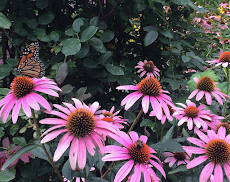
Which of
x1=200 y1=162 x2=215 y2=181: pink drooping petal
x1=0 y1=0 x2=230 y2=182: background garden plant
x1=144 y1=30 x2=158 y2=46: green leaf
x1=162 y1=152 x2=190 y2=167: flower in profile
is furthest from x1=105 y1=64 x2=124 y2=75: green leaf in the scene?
x1=200 y1=162 x2=215 y2=181: pink drooping petal

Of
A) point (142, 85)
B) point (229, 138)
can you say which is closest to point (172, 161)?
point (229, 138)

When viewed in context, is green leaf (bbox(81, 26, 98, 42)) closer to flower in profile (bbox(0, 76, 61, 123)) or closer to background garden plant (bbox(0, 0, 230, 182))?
background garden plant (bbox(0, 0, 230, 182))

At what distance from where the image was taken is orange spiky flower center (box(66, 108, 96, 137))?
24.1 inches

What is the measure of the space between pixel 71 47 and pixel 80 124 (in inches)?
17.5

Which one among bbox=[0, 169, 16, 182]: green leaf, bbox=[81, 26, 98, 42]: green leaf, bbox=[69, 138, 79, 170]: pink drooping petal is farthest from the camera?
bbox=[81, 26, 98, 42]: green leaf

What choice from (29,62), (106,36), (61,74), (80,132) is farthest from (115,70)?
(80,132)

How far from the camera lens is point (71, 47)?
3.05ft

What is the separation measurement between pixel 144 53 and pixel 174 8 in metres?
0.38

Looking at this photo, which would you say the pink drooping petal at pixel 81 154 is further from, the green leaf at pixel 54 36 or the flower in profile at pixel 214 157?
the green leaf at pixel 54 36

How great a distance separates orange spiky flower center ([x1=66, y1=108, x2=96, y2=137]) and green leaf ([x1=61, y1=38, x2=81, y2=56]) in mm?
356

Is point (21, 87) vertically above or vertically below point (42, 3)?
below

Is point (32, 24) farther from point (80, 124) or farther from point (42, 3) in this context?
point (80, 124)

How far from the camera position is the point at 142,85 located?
81 cm

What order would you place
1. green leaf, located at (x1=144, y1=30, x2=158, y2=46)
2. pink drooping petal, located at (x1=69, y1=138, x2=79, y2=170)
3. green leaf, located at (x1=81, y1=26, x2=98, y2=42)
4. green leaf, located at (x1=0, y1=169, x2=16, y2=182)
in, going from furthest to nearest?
green leaf, located at (x1=144, y1=30, x2=158, y2=46), green leaf, located at (x1=81, y1=26, x2=98, y2=42), green leaf, located at (x1=0, y1=169, x2=16, y2=182), pink drooping petal, located at (x1=69, y1=138, x2=79, y2=170)
